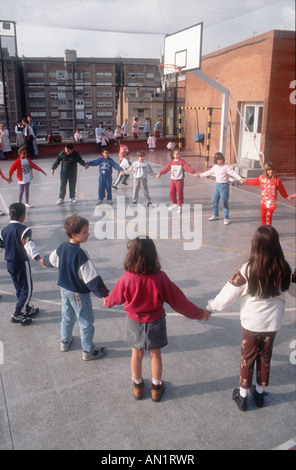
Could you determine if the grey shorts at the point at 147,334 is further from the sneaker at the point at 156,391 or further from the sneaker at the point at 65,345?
the sneaker at the point at 65,345

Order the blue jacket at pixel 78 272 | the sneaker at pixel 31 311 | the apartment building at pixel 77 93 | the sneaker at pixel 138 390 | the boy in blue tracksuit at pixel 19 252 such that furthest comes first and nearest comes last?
1. the apartment building at pixel 77 93
2. the sneaker at pixel 31 311
3. the boy in blue tracksuit at pixel 19 252
4. the blue jacket at pixel 78 272
5. the sneaker at pixel 138 390

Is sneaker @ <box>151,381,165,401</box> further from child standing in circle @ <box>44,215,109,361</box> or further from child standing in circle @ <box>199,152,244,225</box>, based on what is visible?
child standing in circle @ <box>199,152,244,225</box>

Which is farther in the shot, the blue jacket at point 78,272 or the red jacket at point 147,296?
the blue jacket at point 78,272

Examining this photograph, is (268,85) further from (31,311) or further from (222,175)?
(31,311)

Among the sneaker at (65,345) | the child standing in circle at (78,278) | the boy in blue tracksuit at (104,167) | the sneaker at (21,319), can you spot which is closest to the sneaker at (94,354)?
the child standing in circle at (78,278)

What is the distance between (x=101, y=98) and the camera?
112562 mm

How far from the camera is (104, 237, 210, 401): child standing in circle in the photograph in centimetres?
346

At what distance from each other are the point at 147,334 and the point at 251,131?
53.3 feet

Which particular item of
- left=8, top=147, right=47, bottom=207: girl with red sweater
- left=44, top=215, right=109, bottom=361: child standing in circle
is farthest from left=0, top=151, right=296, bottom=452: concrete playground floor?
left=8, top=147, right=47, bottom=207: girl with red sweater

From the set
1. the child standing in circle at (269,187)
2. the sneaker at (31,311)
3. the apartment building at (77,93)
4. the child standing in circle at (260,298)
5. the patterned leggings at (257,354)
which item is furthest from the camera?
the apartment building at (77,93)

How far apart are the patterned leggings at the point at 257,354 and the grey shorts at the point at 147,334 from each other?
0.79 m

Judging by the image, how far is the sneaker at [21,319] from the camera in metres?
5.30

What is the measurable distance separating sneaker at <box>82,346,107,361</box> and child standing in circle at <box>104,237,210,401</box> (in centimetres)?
84
